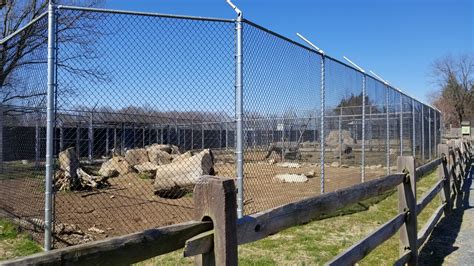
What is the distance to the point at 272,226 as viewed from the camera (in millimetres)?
2723

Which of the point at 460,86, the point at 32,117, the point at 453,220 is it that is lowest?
the point at 453,220

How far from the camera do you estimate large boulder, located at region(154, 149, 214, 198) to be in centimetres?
964

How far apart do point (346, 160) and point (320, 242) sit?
762 cm

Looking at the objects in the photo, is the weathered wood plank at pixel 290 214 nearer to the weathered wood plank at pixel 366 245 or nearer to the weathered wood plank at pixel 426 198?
the weathered wood plank at pixel 366 245

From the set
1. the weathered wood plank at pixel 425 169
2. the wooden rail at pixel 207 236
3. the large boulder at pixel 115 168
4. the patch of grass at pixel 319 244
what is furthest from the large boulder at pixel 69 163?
the wooden rail at pixel 207 236

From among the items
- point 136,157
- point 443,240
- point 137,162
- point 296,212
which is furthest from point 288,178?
point 296,212

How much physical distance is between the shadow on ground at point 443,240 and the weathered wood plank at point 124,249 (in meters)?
4.58

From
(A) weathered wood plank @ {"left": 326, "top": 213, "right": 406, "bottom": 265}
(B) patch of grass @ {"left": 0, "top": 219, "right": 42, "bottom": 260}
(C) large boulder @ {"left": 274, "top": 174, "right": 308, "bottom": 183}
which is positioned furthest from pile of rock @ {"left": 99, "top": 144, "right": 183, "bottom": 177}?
(A) weathered wood plank @ {"left": 326, "top": 213, "right": 406, "bottom": 265}

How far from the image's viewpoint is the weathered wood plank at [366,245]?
134 inches

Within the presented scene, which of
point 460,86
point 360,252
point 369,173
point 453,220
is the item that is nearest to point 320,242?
point 360,252

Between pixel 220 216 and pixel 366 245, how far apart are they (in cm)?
226

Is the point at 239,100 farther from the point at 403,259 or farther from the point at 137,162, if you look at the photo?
the point at 137,162

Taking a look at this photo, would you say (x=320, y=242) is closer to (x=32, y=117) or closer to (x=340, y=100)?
(x=340, y=100)

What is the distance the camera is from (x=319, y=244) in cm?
639
